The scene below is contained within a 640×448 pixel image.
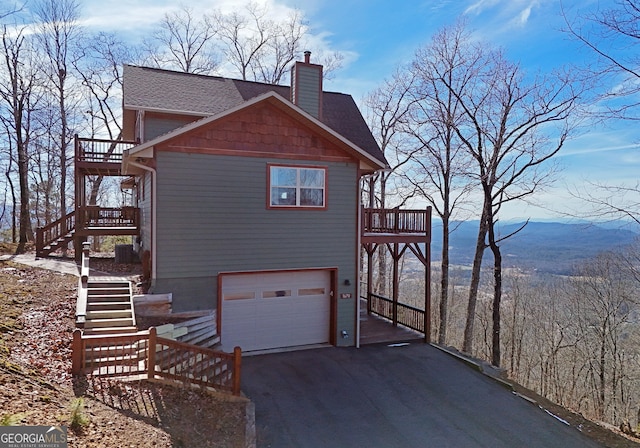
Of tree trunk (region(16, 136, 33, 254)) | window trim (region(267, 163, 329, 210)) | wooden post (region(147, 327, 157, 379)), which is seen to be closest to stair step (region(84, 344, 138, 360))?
wooden post (region(147, 327, 157, 379))

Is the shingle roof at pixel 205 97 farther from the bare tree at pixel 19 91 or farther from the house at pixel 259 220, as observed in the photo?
the bare tree at pixel 19 91

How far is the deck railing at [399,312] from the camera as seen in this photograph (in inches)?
524

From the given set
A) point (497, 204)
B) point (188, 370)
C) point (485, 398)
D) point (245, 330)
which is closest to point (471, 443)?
point (485, 398)

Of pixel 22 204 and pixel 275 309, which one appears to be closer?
pixel 275 309

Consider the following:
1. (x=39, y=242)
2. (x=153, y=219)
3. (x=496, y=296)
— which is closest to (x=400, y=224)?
(x=496, y=296)

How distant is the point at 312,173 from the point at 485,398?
7.19 metres

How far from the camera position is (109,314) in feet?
29.2

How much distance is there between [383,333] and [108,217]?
10.7 meters

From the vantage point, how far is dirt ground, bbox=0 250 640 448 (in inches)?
206

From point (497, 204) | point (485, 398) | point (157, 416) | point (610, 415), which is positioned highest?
point (497, 204)

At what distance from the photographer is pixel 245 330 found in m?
11.1

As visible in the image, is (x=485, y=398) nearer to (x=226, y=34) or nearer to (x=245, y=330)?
(x=245, y=330)

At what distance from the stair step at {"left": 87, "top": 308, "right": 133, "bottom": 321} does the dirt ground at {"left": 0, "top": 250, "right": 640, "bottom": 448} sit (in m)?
0.42

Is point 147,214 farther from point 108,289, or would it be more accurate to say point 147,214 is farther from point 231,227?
point 231,227
